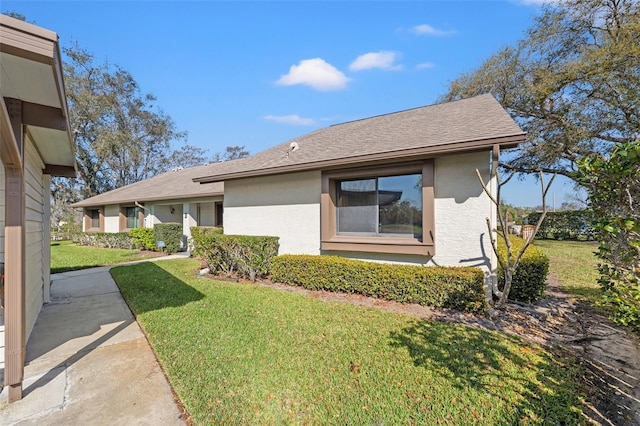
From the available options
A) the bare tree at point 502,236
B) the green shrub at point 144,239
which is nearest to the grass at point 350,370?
the bare tree at point 502,236

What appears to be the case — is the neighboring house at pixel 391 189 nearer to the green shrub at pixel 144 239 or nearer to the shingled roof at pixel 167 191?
the shingled roof at pixel 167 191

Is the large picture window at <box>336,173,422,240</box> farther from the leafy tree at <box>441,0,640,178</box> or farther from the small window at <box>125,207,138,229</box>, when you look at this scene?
the small window at <box>125,207,138,229</box>

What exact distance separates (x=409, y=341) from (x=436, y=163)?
3.69 metres

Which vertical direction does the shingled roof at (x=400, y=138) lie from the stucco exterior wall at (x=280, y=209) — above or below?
above

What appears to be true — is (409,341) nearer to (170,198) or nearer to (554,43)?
(170,198)

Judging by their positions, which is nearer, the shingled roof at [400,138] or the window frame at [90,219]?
the shingled roof at [400,138]

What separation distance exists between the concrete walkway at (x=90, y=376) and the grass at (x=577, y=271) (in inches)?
245

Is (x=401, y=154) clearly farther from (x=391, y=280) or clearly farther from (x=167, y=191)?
(x=167, y=191)

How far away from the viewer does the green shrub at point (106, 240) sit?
17.6 metres

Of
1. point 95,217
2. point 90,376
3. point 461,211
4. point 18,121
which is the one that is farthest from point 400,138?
point 95,217

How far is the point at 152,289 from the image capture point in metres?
7.12

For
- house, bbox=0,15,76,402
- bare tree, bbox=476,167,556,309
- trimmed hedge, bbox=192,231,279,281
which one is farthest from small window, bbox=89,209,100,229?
bare tree, bbox=476,167,556,309

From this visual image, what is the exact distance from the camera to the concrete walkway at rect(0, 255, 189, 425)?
270cm

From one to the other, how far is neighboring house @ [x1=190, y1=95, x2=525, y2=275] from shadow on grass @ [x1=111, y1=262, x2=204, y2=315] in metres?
2.73
